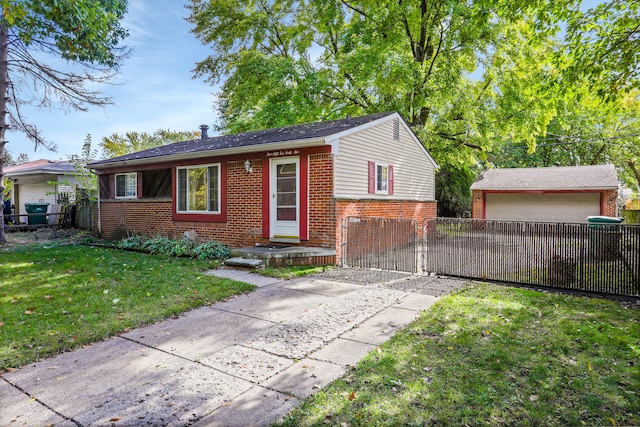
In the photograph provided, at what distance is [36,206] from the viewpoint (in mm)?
19094

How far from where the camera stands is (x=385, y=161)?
39.0ft

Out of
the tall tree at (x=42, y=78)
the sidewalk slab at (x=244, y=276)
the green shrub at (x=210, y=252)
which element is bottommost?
the sidewalk slab at (x=244, y=276)

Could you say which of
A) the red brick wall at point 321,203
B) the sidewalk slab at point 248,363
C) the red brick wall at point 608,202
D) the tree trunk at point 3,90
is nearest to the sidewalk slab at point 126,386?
the sidewalk slab at point 248,363

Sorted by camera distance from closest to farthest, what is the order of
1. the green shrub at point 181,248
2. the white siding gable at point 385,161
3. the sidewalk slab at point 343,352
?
the sidewalk slab at point 343,352
the white siding gable at point 385,161
the green shrub at point 181,248

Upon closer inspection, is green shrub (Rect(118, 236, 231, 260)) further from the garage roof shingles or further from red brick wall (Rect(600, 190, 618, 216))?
red brick wall (Rect(600, 190, 618, 216))

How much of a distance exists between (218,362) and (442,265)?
5511 mm

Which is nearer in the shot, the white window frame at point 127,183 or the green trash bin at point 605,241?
the green trash bin at point 605,241

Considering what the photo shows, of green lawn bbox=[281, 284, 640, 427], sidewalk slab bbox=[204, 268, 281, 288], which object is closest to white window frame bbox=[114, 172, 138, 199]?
sidewalk slab bbox=[204, 268, 281, 288]

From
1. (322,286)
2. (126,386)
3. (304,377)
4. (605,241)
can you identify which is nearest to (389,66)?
(605,241)

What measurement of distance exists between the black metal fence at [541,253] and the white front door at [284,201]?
11.5 ft

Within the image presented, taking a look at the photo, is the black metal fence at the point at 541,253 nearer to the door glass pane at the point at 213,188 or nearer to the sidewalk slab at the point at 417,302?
the sidewalk slab at the point at 417,302

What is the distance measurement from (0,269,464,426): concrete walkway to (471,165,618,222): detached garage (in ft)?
61.6

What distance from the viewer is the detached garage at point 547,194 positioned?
19.8 m

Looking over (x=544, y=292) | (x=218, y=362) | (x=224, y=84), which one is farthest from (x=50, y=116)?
(x=544, y=292)
